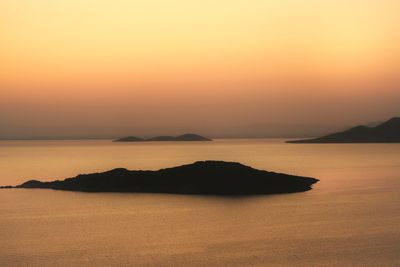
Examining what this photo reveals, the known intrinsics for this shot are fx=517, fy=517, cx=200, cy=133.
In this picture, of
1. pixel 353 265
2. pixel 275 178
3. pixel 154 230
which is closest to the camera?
pixel 353 265

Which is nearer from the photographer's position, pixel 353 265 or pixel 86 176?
pixel 353 265

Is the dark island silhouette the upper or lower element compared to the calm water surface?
upper

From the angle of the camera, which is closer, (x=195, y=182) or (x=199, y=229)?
(x=199, y=229)

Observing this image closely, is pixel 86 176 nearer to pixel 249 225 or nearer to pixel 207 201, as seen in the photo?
pixel 207 201

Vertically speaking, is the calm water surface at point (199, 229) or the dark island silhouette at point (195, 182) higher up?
the dark island silhouette at point (195, 182)

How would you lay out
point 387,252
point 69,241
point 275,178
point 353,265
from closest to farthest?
point 353,265, point 387,252, point 69,241, point 275,178

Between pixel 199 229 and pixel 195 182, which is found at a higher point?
pixel 195 182

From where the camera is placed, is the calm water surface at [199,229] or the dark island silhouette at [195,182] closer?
the calm water surface at [199,229]

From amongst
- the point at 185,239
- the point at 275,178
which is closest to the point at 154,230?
the point at 185,239
